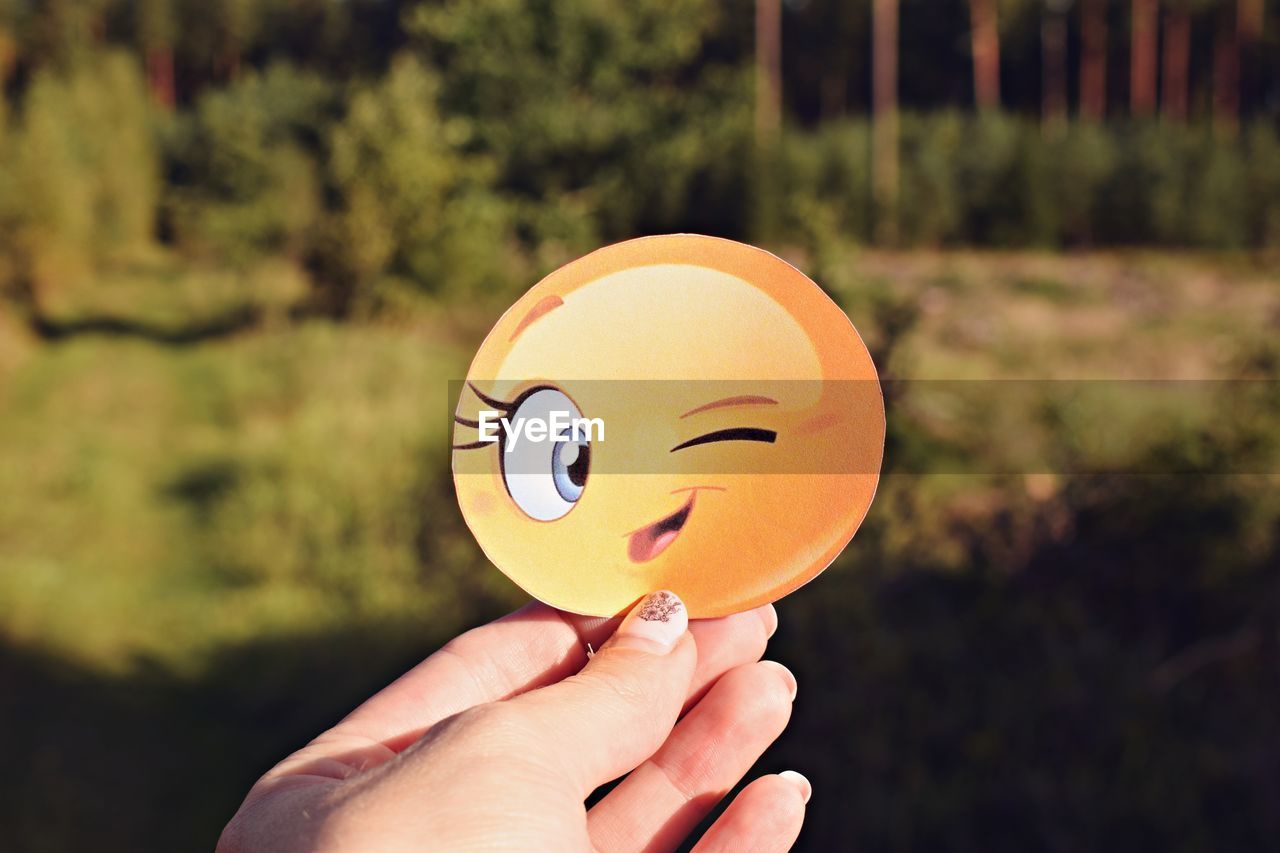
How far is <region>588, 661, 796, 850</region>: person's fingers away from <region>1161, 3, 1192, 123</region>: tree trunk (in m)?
22.3

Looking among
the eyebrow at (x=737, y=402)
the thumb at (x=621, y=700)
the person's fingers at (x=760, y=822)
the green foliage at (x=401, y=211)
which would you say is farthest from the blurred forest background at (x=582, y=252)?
the eyebrow at (x=737, y=402)

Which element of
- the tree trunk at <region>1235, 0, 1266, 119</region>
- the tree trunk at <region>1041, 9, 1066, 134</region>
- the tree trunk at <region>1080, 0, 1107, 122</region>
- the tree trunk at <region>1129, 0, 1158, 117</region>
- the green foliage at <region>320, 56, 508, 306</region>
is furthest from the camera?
the tree trunk at <region>1041, 9, 1066, 134</region>

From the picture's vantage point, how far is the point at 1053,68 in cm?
2291

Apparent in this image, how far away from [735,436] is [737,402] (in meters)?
0.05

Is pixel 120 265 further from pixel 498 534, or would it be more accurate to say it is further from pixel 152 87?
pixel 498 534

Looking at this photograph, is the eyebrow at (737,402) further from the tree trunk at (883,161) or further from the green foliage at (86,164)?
the tree trunk at (883,161)

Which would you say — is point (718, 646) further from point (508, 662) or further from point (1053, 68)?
point (1053, 68)

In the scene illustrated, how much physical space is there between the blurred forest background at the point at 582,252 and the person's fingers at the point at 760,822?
7.41ft

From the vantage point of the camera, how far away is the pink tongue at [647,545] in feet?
5.10

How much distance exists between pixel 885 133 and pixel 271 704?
51.9ft

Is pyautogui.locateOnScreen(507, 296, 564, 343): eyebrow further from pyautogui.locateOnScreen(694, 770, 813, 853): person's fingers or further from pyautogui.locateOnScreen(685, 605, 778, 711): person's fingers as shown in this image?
pyautogui.locateOnScreen(694, 770, 813, 853): person's fingers

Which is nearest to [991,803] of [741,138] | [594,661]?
[594,661]

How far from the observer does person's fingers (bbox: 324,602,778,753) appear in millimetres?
1530

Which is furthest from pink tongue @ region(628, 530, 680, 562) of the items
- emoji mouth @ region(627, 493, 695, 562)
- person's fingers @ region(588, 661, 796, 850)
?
person's fingers @ region(588, 661, 796, 850)
